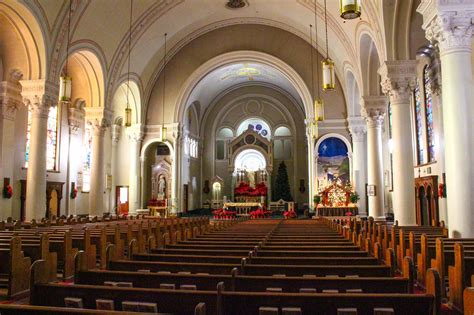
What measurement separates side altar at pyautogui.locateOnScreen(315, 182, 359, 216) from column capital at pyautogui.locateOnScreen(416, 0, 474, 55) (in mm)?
12352

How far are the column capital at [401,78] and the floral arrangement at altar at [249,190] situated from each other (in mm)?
17850

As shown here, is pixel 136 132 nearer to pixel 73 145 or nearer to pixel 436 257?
pixel 73 145

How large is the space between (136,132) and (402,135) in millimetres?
15731

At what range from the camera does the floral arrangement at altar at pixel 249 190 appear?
28.7 m

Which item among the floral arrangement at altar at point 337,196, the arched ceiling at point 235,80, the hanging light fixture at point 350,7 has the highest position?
the arched ceiling at point 235,80

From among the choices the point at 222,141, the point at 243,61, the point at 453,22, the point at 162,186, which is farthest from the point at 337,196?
the point at 222,141

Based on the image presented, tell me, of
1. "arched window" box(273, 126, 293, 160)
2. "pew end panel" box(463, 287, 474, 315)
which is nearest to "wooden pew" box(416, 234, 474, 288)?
"pew end panel" box(463, 287, 474, 315)

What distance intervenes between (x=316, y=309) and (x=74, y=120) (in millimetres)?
19178

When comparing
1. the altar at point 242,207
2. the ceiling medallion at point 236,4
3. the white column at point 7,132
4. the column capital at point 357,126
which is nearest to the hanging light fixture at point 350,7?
the white column at point 7,132

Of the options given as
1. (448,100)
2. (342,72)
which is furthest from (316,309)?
(342,72)

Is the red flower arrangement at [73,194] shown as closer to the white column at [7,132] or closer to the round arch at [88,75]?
the white column at [7,132]

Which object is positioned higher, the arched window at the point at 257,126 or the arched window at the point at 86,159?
the arched window at the point at 257,126

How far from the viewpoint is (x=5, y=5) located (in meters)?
12.4

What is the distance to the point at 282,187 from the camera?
2931cm
